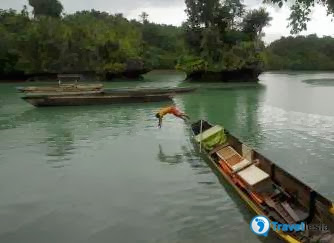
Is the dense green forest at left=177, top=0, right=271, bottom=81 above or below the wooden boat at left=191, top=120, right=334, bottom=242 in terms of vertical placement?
above

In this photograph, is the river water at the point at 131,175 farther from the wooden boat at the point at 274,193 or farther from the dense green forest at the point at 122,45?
the dense green forest at the point at 122,45

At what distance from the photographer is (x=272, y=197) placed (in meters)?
9.45

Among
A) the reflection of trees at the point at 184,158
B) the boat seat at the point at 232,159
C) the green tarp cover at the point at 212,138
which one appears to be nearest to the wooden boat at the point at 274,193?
the boat seat at the point at 232,159

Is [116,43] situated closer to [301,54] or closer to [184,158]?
[184,158]

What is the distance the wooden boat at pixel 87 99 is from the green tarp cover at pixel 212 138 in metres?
17.6

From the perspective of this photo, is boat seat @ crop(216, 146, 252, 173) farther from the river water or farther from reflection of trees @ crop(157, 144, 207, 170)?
reflection of trees @ crop(157, 144, 207, 170)

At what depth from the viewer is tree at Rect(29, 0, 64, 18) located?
83.7 metres

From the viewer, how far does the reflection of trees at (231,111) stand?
20734 mm

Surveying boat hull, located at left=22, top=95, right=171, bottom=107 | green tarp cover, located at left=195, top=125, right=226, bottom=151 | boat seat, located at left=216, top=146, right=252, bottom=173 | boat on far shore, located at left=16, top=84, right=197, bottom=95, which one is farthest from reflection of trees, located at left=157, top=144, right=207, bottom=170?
boat on far shore, located at left=16, top=84, right=197, bottom=95

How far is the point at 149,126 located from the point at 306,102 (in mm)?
17020

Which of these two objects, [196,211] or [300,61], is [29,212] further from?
[300,61]

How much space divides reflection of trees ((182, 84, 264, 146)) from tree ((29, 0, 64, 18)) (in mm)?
56670

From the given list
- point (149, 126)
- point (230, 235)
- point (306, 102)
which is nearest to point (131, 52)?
point (306, 102)

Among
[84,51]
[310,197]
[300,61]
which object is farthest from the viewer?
[300,61]
